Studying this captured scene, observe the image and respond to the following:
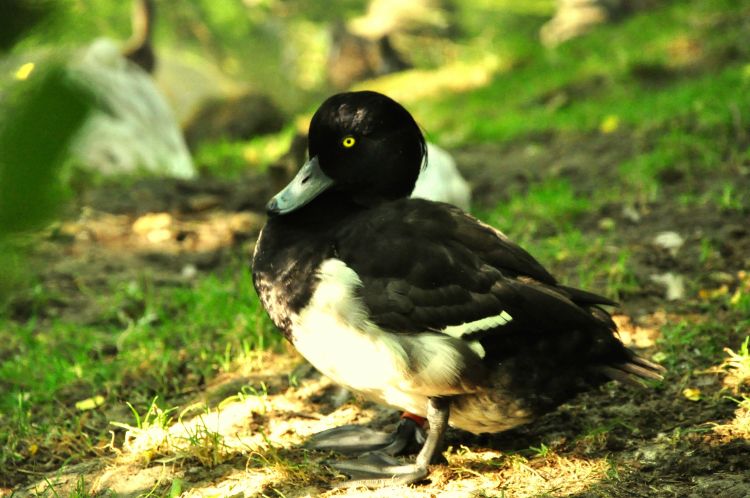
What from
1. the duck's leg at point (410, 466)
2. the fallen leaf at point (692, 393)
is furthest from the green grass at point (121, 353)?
the fallen leaf at point (692, 393)

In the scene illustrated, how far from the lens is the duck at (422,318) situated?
2.76 m

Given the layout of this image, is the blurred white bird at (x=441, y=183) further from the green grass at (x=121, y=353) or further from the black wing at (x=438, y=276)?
the black wing at (x=438, y=276)

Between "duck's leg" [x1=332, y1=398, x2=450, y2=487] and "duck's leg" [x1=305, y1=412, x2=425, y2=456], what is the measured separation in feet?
0.48

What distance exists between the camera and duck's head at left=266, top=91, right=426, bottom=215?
3.14m

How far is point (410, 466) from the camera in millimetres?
2902

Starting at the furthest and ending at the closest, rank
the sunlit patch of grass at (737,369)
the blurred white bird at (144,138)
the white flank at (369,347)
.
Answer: the blurred white bird at (144,138) < the sunlit patch of grass at (737,369) < the white flank at (369,347)

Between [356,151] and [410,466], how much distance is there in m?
1.12

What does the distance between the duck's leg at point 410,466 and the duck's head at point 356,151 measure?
82 cm

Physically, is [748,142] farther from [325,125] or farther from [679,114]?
[325,125]

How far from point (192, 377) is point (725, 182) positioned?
3.45m

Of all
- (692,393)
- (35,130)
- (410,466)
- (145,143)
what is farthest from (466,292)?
(145,143)

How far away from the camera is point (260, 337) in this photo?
12.9 feet

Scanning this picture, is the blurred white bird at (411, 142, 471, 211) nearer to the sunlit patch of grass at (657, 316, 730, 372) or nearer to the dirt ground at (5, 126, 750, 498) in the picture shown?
the dirt ground at (5, 126, 750, 498)

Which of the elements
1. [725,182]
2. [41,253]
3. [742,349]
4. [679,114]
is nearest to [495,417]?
[742,349]
